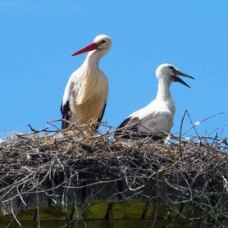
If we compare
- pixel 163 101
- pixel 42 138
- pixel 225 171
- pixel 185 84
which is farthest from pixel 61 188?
pixel 185 84

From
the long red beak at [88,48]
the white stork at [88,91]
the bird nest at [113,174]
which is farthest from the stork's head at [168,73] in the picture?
the bird nest at [113,174]

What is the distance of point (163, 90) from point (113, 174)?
384cm

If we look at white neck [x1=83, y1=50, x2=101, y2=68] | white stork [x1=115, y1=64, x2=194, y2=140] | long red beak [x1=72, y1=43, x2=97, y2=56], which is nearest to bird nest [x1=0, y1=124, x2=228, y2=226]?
white stork [x1=115, y1=64, x2=194, y2=140]

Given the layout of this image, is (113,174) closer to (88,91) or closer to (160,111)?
(160,111)

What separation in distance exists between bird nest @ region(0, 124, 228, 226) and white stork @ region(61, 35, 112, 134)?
129 inches

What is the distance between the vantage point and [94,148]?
6.98 metres

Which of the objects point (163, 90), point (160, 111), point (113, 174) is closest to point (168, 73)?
point (163, 90)

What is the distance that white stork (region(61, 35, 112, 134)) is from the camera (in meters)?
10.5

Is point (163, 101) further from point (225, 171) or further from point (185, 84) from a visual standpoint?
point (225, 171)

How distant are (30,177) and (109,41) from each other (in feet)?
14.1

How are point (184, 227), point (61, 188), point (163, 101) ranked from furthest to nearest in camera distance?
1. point (163, 101)
2. point (184, 227)
3. point (61, 188)

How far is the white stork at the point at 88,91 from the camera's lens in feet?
34.4

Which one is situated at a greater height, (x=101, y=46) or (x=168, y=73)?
(x=101, y=46)

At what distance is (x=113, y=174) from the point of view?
22.2 feet
